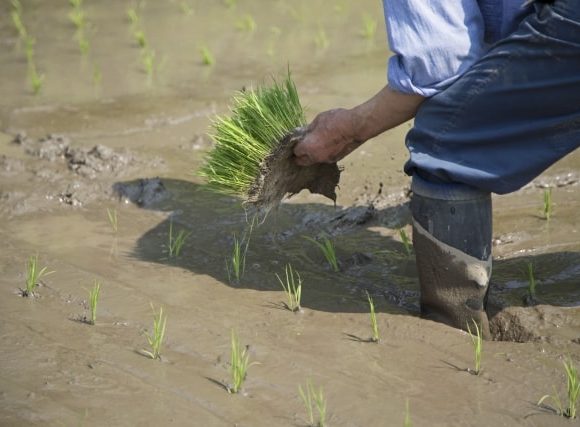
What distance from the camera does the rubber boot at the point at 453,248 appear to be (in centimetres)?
282

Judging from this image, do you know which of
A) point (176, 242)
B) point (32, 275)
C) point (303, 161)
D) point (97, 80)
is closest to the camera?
point (32, 275)

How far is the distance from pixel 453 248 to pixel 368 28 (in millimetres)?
3086

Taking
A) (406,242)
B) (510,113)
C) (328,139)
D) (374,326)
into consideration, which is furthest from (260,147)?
(510,113)

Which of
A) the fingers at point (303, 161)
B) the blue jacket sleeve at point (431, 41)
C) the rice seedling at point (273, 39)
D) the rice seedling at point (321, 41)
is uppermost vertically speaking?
the blue jacket sleeve at point (431, 41)

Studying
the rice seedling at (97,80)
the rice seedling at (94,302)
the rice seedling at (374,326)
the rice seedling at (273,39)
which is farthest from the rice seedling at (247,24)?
the rice seedling at (374,326)

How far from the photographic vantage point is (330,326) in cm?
297

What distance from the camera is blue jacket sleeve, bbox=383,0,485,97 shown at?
2650mm

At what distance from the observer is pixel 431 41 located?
2656mm

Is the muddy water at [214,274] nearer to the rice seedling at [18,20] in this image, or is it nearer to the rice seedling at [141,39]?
the rice seedling at [141,39]

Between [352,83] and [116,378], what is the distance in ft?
9.07

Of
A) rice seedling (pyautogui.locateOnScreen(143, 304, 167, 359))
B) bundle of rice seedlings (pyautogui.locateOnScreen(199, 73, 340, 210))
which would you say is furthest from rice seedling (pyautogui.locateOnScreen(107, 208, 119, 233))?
rice seedling (pyautogui.locateOnScreen(143, 304, 167, 359))

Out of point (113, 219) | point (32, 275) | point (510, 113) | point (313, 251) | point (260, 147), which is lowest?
point (313, 251)

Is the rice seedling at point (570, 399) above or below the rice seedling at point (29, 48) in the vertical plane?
below

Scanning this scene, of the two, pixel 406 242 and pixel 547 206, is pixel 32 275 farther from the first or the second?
pixel 547 206
